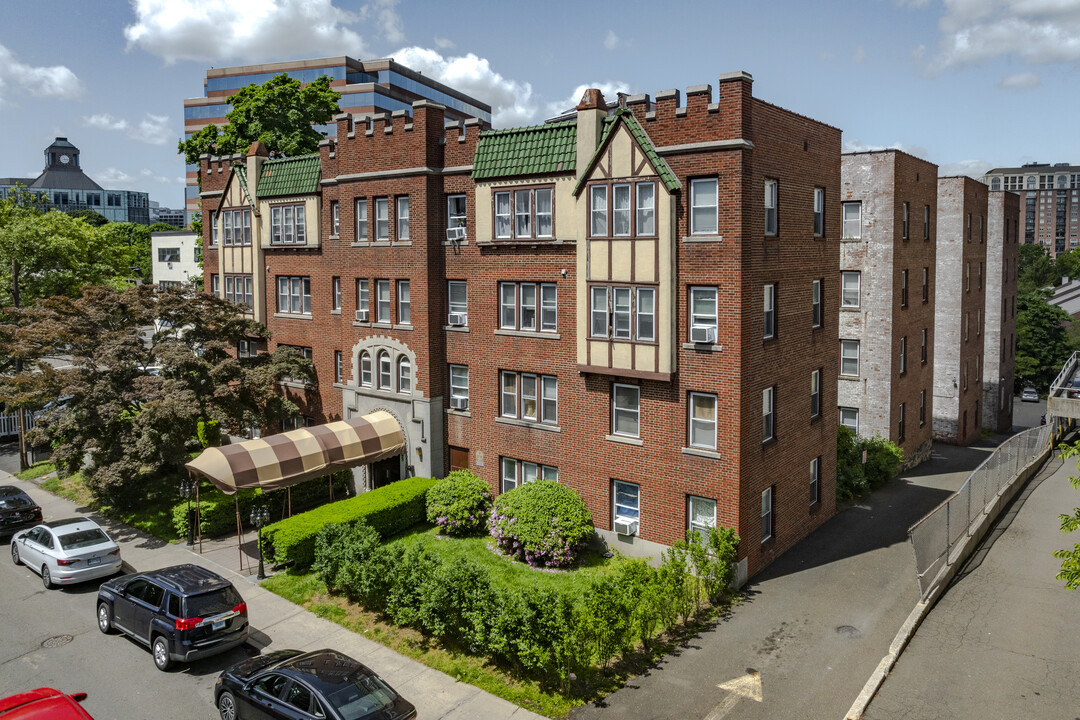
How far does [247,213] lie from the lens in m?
35.7

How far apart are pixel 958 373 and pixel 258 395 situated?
119ft

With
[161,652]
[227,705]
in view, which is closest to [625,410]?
[227,705]

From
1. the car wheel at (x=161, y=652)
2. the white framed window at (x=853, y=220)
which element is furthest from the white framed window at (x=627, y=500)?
the white framed window at (x=853, y=220)

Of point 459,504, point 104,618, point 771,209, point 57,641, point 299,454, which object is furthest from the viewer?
point 299,454

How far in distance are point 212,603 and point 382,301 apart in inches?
565

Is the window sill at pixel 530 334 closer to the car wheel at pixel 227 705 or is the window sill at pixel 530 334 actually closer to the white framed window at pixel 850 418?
the car wheel at pixel 227 705

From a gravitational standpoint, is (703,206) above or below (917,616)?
above

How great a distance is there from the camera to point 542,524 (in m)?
22.8

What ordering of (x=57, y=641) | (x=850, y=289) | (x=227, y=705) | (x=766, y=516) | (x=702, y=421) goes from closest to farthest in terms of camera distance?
(x=227, y=705) < (x=57, y=641) < (x=702, y=421) < (x=766, y=516) < (x=850, y=289)

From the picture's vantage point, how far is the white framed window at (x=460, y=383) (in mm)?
27828

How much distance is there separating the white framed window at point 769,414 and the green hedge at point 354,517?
11.3 meters

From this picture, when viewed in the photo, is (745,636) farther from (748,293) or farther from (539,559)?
(748,293)

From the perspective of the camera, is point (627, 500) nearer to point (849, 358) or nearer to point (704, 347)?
point (704, 347)

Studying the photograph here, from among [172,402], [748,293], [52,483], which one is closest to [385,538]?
[172,402]
